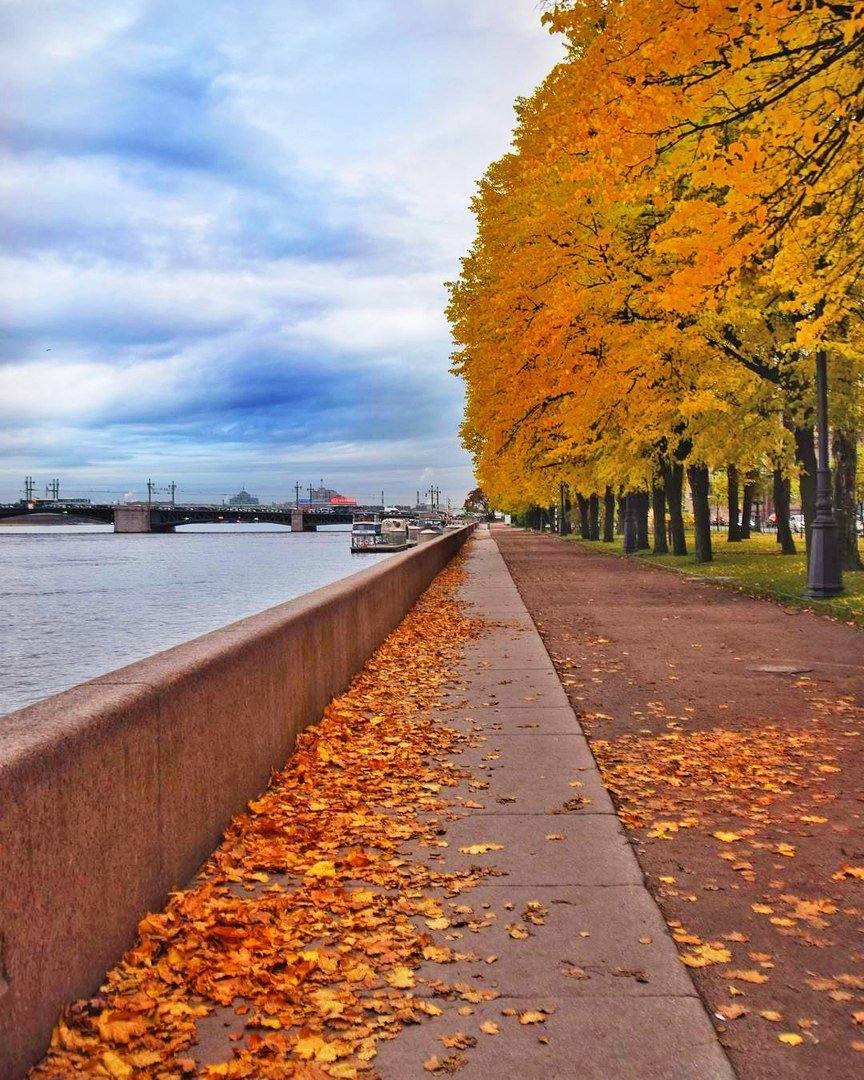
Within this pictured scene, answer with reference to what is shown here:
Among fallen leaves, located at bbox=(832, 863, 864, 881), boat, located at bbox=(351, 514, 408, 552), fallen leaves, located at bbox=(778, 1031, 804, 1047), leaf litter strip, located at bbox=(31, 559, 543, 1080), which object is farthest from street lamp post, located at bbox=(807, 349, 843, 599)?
boat, located at bbox=(351, 514, 408, 552)

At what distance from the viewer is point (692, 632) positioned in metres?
14.6

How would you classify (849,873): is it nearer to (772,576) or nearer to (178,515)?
(772,576)

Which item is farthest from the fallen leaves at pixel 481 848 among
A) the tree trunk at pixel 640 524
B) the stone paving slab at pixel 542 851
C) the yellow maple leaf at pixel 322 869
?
the tree trunk at pixel 640 524

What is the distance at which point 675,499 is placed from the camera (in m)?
35.6

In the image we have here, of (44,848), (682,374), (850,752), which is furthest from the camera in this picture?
(682,374)

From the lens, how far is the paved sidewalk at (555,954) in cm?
325

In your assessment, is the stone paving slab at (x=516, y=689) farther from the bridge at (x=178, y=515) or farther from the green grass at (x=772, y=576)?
the bridge at (x=178, y=515)

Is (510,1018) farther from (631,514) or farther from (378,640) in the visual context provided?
(631,514)

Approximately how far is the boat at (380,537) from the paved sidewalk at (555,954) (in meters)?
87.2

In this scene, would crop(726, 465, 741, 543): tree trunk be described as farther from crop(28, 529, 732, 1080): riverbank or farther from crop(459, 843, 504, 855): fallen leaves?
crop(459, 843, 504, 855): fallen leaves

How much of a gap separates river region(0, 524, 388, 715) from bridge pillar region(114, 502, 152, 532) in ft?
166

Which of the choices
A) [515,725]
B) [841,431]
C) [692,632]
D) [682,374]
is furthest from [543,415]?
[515,725]

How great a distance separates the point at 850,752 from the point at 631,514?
31.1 metres

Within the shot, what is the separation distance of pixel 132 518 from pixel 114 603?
4114 inches
